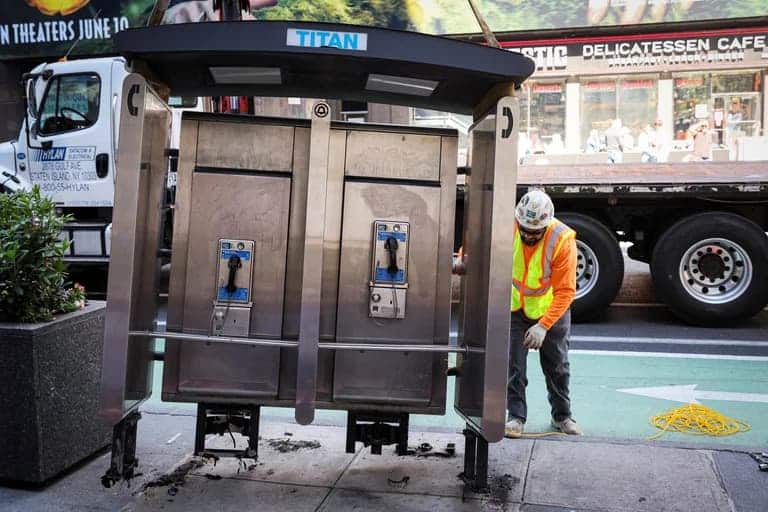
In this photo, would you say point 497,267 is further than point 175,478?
No

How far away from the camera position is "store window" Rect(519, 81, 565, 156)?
15047 millimetres

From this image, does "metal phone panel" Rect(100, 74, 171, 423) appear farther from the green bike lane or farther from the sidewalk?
the green bike lane

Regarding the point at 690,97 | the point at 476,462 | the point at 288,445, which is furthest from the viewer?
the point at 690,97

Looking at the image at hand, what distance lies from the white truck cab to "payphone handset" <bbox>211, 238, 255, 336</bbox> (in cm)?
562

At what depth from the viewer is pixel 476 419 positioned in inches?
171

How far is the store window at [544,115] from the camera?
49.4ft

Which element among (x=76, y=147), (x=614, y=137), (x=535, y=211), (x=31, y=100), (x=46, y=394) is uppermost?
(x=614, y=137)

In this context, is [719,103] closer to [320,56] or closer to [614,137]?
[614,137]

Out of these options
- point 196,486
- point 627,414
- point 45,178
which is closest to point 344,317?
point 196,486

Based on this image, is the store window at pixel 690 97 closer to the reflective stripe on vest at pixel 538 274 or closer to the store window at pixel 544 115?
the store window at pixel 544 115

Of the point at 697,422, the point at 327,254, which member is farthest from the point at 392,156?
the point at 697,422

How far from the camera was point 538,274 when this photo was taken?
5496mm

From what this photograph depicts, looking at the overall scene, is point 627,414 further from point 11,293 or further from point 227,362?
point 11,293

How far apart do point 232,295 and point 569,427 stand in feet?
8.49
